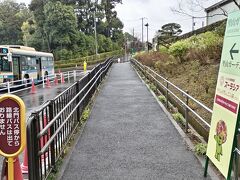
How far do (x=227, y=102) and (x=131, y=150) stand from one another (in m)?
2.82

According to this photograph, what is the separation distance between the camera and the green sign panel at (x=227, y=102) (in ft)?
13.1

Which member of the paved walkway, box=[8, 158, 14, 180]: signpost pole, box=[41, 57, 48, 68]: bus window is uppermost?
box=[41, 57, 48, 68]: bus window

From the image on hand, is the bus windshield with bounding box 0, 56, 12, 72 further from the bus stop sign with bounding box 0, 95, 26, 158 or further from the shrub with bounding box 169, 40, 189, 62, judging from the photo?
the bus stop sign with bounding box 0, 95, 26, 158

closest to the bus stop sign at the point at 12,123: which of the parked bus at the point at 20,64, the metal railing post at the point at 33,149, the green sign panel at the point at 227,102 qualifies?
the metal railing post at the point at 33,149

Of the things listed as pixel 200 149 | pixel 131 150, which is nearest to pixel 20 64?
pixel 131 150

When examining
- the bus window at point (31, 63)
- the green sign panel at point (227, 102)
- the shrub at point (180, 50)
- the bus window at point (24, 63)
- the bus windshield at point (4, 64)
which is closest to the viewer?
the green sign panel at point (227, 102)

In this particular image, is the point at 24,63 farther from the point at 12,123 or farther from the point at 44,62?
the point at 12,123

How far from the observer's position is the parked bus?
21.7 m

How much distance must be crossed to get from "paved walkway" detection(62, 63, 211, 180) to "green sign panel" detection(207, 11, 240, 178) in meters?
0.98

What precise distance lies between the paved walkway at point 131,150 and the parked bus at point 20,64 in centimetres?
1303

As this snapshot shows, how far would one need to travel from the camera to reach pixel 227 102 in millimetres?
4250

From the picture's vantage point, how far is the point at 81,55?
2569 inches

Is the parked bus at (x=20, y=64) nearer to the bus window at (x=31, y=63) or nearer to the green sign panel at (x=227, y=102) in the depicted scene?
the bus window at (x=31, y=63)

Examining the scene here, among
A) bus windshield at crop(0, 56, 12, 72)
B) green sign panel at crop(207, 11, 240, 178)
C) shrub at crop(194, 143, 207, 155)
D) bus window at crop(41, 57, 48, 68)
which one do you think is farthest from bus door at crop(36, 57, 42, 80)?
green sign panel at crop(207, 11, 240, 178)
